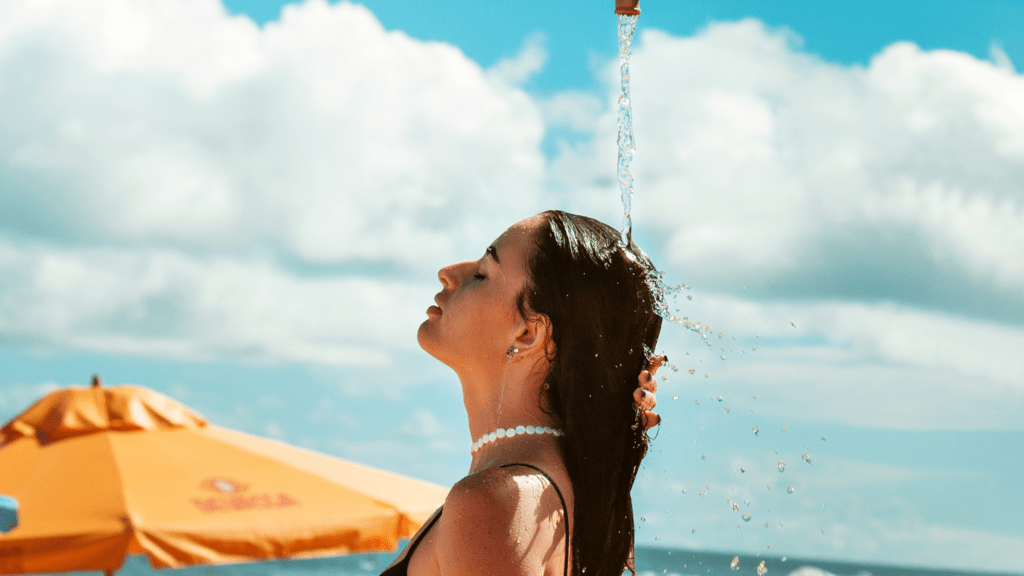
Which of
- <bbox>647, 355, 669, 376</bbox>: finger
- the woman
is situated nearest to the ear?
the woman

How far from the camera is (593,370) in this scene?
2121mm

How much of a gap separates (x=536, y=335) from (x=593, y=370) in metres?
0.16

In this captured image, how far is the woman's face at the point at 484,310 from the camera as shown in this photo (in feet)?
7.06

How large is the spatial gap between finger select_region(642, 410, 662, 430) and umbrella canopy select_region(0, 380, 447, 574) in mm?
4810

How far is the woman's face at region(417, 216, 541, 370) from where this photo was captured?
2150mm

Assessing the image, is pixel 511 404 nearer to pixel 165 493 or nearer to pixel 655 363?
pixel 655 363

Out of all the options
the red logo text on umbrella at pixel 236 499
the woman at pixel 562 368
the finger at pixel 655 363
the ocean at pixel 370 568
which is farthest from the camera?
the ocean at pixel 370 568

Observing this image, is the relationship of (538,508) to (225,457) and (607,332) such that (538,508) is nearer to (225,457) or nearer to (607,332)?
(607,332)

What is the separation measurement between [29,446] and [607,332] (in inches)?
260

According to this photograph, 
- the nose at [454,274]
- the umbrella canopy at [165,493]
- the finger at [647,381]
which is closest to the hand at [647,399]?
the finger at [647,381]

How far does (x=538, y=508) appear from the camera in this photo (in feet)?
6.25

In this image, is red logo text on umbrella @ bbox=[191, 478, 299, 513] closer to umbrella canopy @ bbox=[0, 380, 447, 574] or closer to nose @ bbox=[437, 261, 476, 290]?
umbrella canopy @ bbox=[0, 380, 447, 574]

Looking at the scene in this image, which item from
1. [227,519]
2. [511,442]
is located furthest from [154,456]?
[511,442]

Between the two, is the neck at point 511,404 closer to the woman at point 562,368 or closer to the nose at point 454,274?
the woman at point 562,368
